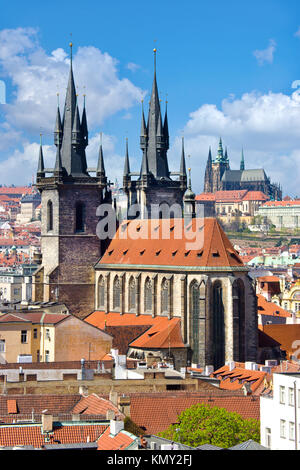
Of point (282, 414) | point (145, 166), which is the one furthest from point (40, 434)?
point (145, 166)

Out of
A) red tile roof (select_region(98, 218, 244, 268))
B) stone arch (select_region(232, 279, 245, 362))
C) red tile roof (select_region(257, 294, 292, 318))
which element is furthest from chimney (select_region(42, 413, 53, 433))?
red tile roof (select_region(257, 294, 292, 318))

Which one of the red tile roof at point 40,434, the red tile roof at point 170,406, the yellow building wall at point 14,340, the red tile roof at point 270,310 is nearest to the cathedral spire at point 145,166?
the red tile roof at point 270,310

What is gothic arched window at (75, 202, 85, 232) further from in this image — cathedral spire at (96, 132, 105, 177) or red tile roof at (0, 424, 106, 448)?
red tile roof at (0, 424, 106, 448)

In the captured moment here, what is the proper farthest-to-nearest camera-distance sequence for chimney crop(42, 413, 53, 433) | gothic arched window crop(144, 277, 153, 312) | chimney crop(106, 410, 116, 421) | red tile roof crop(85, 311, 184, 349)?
gothic arched window crop(144, 277, 153, 312), red tile roof crop(85, 311, 184, 349), chimney crop(106, 410, 116, 421), chimney crop(42, 413, 53, 433)

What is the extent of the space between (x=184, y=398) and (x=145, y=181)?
164 ft

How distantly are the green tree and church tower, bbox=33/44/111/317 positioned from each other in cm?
4553

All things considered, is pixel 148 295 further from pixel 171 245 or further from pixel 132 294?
pixel 171 245

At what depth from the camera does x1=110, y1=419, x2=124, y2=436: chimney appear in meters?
33.7

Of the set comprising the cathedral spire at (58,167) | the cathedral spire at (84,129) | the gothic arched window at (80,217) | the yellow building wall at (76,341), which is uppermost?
the cathedral spire at (84,129)

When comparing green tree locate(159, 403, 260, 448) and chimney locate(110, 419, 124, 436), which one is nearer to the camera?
chimney locate(110, 419, 124, 436)

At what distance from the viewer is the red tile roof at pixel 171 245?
73.6 meters

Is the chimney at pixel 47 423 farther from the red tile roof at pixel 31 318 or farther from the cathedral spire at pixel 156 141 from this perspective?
the cathedral spire at pixel 156 141

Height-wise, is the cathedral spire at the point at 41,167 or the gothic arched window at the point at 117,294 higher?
the cathedral spire at the point at 41,167
